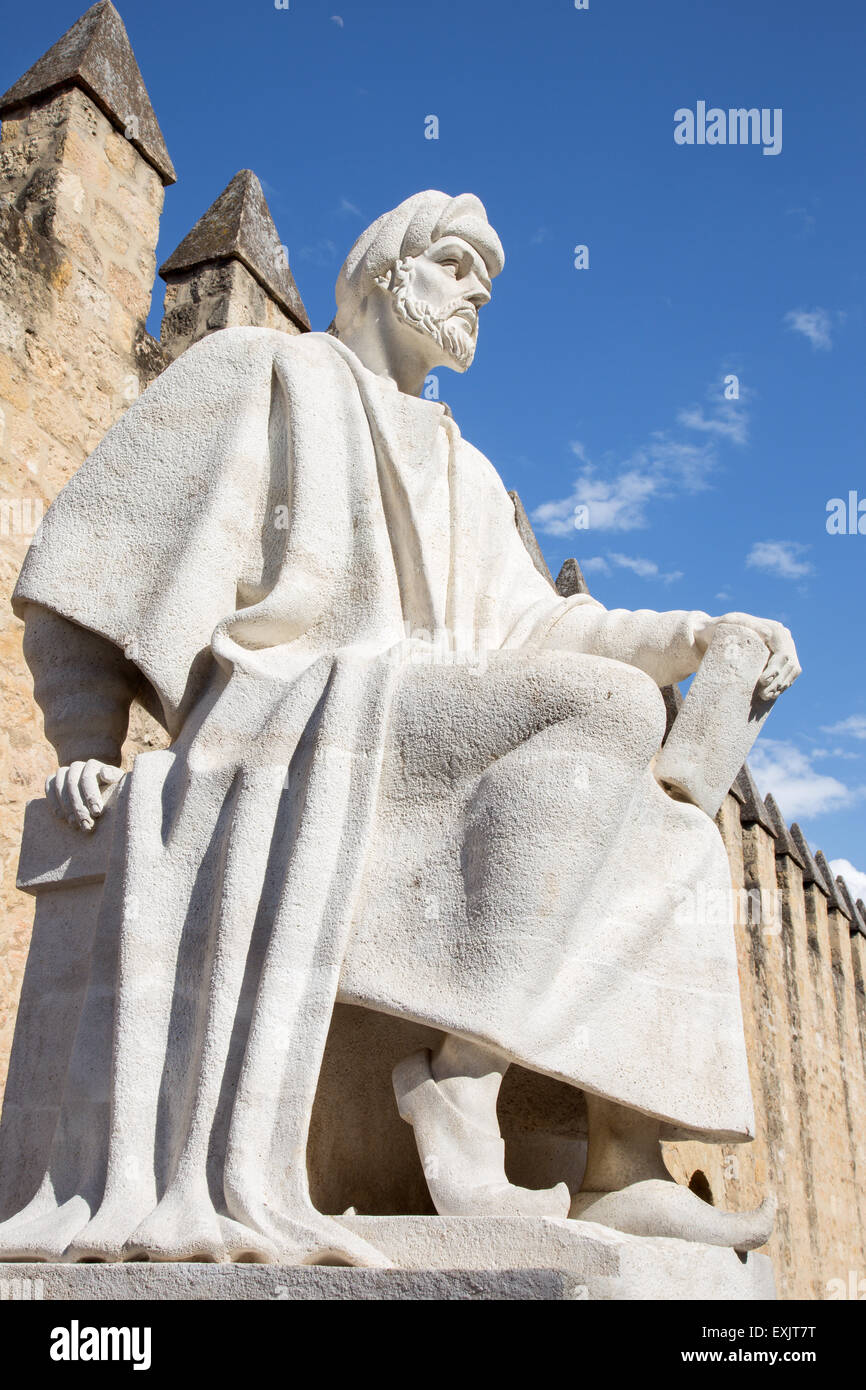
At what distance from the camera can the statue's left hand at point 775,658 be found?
2.84 metres

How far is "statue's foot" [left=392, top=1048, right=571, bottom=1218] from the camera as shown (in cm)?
219

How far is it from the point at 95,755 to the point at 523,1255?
1.45 metres

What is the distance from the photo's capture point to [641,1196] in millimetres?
2389

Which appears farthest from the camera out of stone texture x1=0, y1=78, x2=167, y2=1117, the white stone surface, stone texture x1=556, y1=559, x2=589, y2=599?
stone texture x1=556, y1=559, x2=589, y2=599

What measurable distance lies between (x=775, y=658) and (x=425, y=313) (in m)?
1.24

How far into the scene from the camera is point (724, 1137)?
8.20ft

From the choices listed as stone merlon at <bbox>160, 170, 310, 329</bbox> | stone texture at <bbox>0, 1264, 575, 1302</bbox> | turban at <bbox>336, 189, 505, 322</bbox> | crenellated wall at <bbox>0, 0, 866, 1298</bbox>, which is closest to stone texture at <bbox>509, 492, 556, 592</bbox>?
crenellated wall at <bbox>0, 0, 866, 1298</bbox>

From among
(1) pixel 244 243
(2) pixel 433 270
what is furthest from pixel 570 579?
(2) pixel 433 270

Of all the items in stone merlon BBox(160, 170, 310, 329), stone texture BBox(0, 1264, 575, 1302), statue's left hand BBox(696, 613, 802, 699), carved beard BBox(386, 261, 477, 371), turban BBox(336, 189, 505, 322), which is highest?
stone merlon BBox(160, 170, 310, 329)

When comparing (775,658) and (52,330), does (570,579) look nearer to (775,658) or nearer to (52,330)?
(52,330)

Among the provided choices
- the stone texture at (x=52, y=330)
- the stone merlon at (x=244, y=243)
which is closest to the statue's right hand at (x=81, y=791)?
the stone texture at (x=52, y=330)

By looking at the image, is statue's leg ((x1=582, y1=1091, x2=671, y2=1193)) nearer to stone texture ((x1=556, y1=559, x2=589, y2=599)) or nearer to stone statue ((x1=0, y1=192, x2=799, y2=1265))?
stone statue ((x1=0, y1=192, x2=799, y2=1265))
